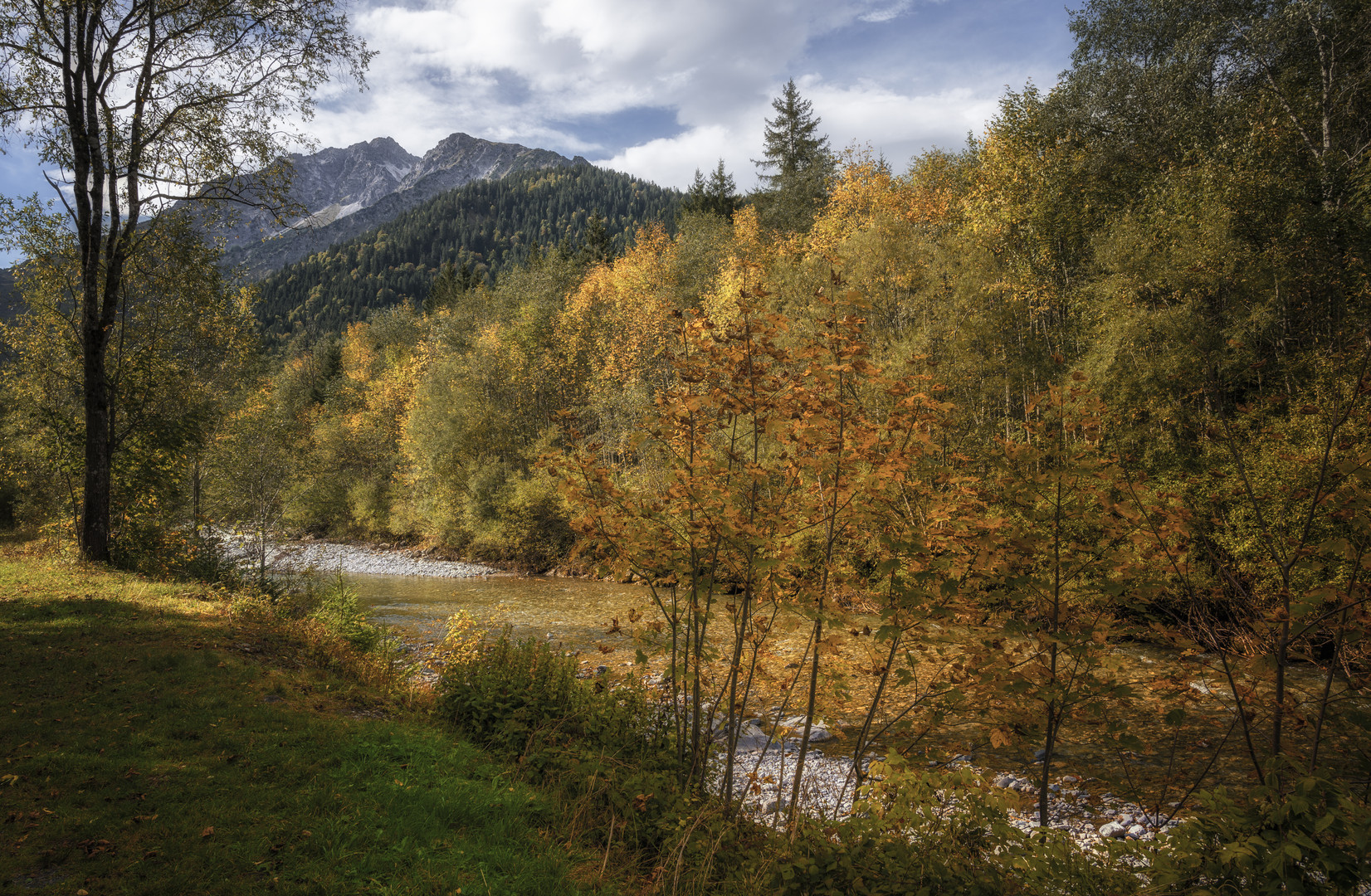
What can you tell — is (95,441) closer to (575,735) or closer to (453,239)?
(575,735)

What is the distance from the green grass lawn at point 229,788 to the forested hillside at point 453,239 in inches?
3423

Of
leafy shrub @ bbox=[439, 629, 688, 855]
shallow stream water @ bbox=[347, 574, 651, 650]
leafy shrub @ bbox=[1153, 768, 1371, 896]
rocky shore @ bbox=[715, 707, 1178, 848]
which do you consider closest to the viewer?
leafy shrub @ bbox=[1153, 768, 1371, 896]

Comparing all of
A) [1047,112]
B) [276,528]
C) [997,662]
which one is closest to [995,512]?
[997,662]

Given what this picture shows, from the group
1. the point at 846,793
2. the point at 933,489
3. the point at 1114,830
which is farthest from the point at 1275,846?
the point at 846,793

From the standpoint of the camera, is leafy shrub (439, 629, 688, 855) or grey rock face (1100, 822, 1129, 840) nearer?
leafy shrub (439, 629, 688, 855)

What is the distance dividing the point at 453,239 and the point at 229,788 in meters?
147

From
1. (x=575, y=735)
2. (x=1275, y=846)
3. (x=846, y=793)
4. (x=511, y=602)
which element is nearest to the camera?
(x=1275, y=846)

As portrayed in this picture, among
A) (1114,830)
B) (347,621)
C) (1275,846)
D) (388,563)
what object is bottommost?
(388,563)

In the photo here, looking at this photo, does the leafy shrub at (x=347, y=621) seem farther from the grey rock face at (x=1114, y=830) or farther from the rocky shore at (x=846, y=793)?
the grey rock face at (x=1114, y=830)

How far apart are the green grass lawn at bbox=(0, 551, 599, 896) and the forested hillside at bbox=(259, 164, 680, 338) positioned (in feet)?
285

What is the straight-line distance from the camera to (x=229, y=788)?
4625 millimetres

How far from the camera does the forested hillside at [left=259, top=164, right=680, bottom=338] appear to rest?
109188 millimetres

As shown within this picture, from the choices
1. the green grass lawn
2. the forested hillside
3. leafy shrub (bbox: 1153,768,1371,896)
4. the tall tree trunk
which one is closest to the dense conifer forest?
leafy shrub (bbox: 1153,768,1371,896)

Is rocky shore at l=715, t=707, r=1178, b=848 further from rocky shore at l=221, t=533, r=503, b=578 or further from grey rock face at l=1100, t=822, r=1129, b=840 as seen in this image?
rocky shore at l=221, t=533, r=503, b=578
